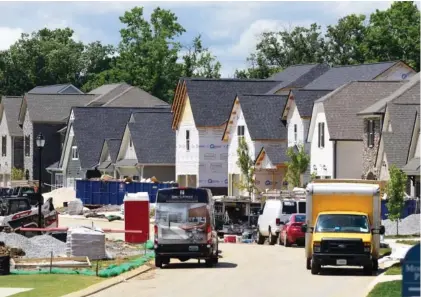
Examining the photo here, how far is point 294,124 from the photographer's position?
80.7 m

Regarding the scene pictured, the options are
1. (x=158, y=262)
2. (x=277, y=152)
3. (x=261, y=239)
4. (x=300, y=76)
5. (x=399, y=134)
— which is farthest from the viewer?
(x=300, y=76)

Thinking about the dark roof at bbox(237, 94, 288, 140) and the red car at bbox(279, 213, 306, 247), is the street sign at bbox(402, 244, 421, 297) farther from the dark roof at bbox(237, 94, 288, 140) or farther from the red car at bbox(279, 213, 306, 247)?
the dark roof at bbox(237, 94, 288, 140)

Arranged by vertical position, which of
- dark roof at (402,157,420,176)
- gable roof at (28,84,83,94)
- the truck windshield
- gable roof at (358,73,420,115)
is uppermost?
gable roof at (28,84,83,94)

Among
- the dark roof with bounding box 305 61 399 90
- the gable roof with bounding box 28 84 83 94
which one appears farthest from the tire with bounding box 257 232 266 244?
the gable roof with bounding box 28 84 83 94

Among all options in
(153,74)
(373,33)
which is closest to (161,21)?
(153,74)

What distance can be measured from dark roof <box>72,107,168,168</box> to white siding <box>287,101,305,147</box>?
89.5 feet

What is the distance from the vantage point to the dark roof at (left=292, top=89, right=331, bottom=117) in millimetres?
79188

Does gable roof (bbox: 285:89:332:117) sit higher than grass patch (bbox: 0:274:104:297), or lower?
higher

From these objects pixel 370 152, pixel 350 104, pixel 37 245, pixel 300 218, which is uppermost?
pixel 350 104

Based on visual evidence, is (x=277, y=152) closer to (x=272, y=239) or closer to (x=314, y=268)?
(x=272, y=239)

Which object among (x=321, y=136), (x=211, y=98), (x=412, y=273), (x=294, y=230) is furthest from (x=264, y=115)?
(x=412, y=273)

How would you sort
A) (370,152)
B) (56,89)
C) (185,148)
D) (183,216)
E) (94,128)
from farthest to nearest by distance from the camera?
(56,89) → (94,128) → (185,148) → (370,152) → (183,216)

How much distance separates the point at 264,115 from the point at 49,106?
36914mm

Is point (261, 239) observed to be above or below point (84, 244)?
below
